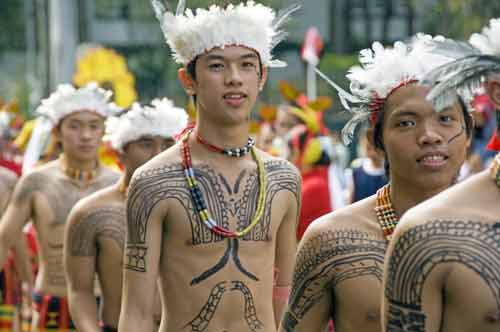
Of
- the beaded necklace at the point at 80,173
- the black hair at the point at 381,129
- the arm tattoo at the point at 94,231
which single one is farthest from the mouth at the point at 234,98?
the beaded necklace at the point at 80,173

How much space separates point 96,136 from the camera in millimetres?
9906

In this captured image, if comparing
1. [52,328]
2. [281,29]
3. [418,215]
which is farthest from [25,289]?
[418,215]

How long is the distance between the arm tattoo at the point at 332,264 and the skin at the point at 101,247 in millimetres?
2963

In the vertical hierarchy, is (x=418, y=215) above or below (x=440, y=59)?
below

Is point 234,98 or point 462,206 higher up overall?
point 234,98

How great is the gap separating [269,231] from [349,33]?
35.4m

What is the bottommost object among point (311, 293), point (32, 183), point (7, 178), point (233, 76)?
point (311, 293)

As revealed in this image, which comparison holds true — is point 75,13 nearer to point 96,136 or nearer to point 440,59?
point 96,136

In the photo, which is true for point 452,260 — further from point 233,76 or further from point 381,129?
point 233,76

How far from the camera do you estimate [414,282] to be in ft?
12.5

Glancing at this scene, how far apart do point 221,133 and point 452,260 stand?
274 cm

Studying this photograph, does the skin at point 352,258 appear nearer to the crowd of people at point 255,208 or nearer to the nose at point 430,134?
the crowd of people at point 255,208

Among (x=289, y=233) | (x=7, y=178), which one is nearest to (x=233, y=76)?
(x=289, y=233)

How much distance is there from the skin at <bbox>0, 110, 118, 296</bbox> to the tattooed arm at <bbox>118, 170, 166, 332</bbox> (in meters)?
3.51
